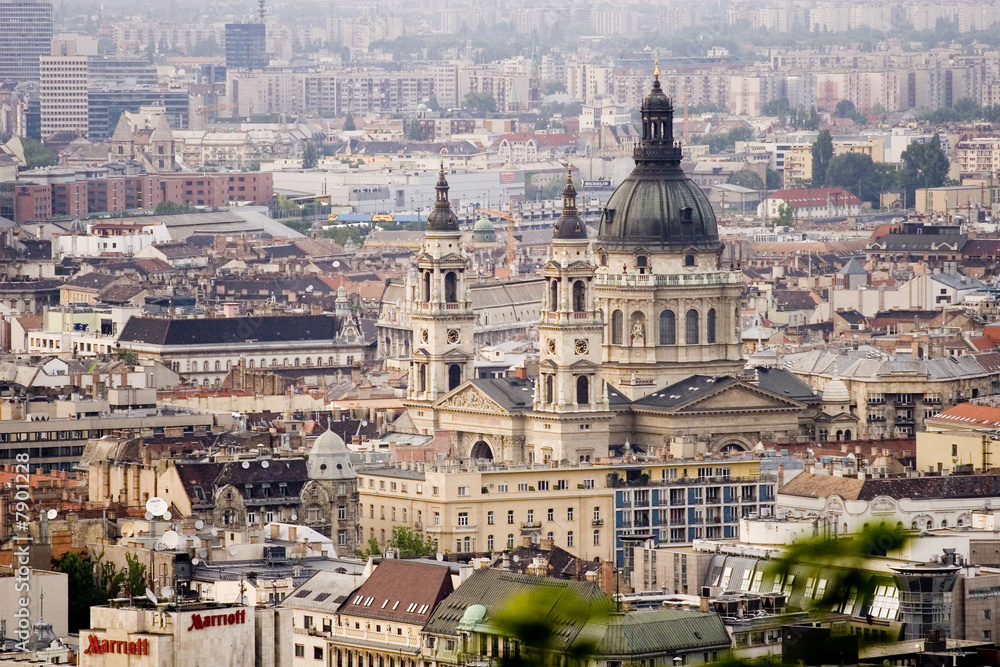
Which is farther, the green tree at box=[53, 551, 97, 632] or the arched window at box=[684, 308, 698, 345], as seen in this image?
the arched window at box=[684, 308, 698, 345]

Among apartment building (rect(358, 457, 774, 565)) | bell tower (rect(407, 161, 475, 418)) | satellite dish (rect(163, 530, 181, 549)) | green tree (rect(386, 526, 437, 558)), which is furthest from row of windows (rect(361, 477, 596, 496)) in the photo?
bell tower (rect(407, 161, 475, 418))

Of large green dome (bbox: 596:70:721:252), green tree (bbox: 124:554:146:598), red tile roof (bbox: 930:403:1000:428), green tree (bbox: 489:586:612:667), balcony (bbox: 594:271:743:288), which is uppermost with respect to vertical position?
large green dome (bbox: 596:70:721:252)

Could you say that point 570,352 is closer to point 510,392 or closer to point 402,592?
point 510,392

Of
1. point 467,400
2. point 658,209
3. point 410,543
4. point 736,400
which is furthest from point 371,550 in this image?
point 658,209

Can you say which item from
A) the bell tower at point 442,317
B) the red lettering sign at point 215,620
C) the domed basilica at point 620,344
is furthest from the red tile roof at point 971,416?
the red lettering sign at point 215,620

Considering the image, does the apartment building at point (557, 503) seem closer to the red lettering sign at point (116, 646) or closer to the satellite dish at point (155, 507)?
the satellite dish at point (155, 507)

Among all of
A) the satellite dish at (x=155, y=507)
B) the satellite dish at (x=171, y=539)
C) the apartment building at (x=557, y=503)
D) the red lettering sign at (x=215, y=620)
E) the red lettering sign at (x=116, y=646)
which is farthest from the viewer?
the apartment building at (x=557, y=503)

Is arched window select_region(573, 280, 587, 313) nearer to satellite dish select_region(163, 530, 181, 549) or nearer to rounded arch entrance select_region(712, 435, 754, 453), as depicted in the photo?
rounded arch entrance select_region(712, 435, 754, 453)
